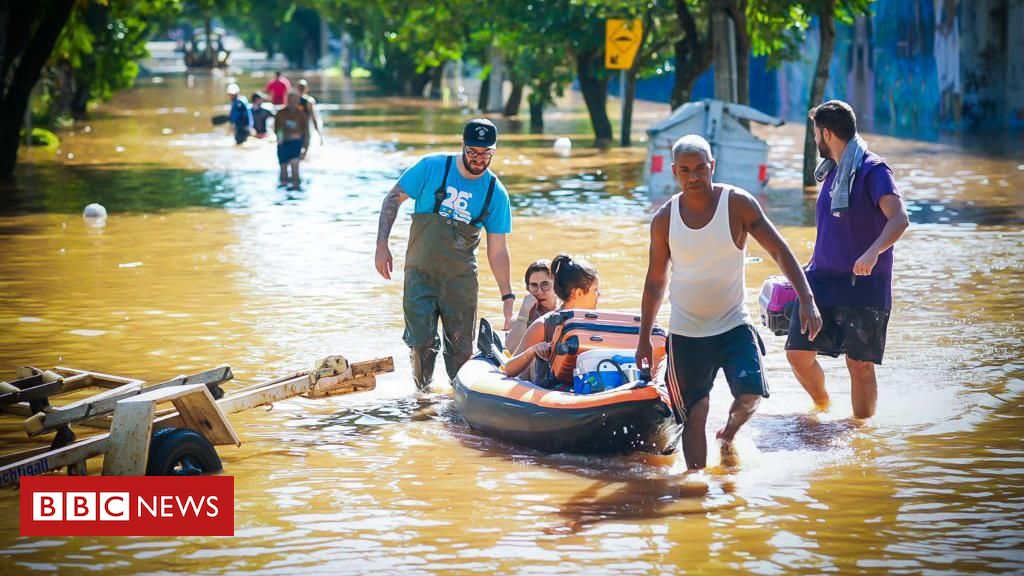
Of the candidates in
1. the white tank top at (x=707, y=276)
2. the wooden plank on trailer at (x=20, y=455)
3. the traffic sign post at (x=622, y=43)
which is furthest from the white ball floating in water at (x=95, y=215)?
the traffic sign post at (x=622, y=43)

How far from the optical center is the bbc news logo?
6.87 m

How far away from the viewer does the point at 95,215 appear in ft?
62.1

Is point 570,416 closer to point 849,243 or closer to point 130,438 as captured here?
point 849,243

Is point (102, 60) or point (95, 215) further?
point (102, 60)

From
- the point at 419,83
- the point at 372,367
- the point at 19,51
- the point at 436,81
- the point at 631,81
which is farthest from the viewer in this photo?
the point at 419,83

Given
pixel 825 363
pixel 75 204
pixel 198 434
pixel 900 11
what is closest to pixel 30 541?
pixel 198 434

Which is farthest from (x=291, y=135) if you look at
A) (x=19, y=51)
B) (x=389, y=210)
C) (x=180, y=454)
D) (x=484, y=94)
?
(x=484, y=94)

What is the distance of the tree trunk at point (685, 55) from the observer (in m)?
26.6

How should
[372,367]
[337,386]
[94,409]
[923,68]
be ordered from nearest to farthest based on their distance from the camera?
1. [94,409]
2. [337,386]
3. [372,367]
4. [923,68]

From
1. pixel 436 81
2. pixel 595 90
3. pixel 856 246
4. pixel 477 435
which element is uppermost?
pixel 436 81

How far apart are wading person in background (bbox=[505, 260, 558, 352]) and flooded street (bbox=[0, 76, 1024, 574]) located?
729mm

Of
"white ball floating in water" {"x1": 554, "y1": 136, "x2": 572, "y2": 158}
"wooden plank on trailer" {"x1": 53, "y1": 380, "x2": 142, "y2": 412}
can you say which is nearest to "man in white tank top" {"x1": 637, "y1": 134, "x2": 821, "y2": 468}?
"wooden plank on trailer" {"x1": 53, "y1": 380, "x2": 142, "y2": 412}

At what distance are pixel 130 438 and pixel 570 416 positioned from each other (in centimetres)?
219

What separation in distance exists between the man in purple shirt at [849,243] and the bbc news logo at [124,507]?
10.6 feet
